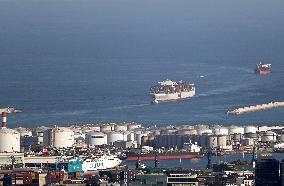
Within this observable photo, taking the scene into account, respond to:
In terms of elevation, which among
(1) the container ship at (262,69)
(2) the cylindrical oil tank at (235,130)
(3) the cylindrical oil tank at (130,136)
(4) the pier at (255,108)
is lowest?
(3) the cylindrical oil tank at (130,136)

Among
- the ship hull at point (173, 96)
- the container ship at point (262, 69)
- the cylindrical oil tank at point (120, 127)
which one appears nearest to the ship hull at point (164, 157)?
the cylindrical oil tank at point (120, 127)

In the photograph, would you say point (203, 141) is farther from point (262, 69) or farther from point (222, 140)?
point (262, 69)

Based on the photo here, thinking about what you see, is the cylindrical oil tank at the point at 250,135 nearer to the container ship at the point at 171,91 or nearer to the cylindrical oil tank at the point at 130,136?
the cylindrical oil tank at the point at 130,136

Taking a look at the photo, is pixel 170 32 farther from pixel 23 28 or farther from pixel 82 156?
pixel 82 156

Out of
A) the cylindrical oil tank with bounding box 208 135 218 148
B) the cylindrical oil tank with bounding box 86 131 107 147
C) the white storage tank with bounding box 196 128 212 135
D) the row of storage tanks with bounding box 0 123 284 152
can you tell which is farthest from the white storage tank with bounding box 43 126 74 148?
the white storage tank with bounding box 196 128 212 135

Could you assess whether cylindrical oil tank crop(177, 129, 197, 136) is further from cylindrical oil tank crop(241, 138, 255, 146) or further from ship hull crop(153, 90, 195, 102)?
ship hull crop(153, 90, 195, 102)

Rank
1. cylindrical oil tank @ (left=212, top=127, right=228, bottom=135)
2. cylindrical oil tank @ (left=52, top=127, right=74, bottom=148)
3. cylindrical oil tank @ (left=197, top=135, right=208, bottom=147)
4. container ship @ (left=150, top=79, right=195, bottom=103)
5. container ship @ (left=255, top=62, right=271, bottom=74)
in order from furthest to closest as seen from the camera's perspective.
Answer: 1. container ship @ (left=255, top=62, right=271, bottom=74)
2. container ship @ (left=150, top=79, right=195, bottom=103)
3. cylindrical oil tank @ (left=212, top=127, right=228, bottom=135)
4. cylindrical oil tank @ (left=197, top=135, right=208, bottom=147)
5. cylindrical oil tank @ (left=52, top=127, right=74, bottom=148)
